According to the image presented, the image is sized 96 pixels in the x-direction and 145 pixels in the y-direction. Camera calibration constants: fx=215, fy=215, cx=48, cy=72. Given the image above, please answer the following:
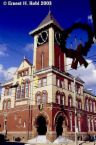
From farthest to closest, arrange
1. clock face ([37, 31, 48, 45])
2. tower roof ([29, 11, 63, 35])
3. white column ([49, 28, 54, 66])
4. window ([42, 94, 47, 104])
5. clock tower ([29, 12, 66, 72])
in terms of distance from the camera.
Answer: clock face ([37, 31, 48, 45])
tower roof ([29, 11, 63, 35])
clock tower ([29, 12, 66, 72])
white column ([49, 28, 54, 66])
window ([42, 94, 47, 104])

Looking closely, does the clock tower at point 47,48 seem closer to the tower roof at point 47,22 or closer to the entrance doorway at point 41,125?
the tower roof at point 47,22

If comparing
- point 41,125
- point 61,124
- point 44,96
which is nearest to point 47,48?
point 44,96

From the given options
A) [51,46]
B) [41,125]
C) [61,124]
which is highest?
[51,46]

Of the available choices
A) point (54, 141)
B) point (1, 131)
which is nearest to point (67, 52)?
point (54, 141)

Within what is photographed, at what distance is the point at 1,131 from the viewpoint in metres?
49.4

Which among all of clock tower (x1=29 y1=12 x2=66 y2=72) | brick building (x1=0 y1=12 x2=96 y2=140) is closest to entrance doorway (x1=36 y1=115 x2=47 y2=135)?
brick building (x1=0 y1=12 x2=96 y2=140)

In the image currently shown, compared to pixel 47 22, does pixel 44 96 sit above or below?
below

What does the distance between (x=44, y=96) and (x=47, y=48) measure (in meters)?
10.3

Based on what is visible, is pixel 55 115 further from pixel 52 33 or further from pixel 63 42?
pixel 63 42

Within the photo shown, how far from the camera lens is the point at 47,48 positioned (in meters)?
45.2

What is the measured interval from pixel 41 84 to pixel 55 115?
695cm

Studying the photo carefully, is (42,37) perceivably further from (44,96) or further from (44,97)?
(44,97)

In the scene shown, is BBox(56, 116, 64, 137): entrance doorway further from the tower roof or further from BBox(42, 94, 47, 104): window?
the tower roof

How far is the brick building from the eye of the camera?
41.0m
